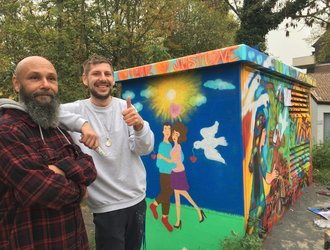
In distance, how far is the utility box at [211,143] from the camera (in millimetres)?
3240

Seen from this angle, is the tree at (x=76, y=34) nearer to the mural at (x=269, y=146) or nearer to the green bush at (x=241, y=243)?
the mural at (x=269, y=146)

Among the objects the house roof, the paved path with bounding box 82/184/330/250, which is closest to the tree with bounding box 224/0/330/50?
the house roof

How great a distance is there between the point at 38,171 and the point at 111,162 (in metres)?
0.72

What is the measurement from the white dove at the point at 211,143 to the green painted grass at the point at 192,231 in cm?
62

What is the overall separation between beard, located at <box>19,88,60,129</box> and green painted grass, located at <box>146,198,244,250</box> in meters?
2.25

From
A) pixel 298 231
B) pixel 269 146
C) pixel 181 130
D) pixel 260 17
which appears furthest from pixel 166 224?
pixel 260 17

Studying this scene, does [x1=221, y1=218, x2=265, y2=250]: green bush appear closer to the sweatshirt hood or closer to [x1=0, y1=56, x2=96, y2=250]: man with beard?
[x1=0, y1=56, x2=96, y2=250]: man with beard

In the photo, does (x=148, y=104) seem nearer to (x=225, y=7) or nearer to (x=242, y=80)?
(x=242, y=80)

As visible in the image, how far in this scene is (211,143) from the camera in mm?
3422

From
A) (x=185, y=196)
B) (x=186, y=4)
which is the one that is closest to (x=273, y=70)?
(x=185, y=196)

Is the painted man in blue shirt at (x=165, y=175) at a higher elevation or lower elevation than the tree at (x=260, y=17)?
lower

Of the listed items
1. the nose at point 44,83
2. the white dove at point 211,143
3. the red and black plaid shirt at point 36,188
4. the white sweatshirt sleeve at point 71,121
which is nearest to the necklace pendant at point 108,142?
the white sweatshirt sleeve at point 71,121

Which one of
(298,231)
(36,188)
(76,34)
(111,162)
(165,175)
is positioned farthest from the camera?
(76,34)

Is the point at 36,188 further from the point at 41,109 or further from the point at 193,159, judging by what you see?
the point at 193,159
